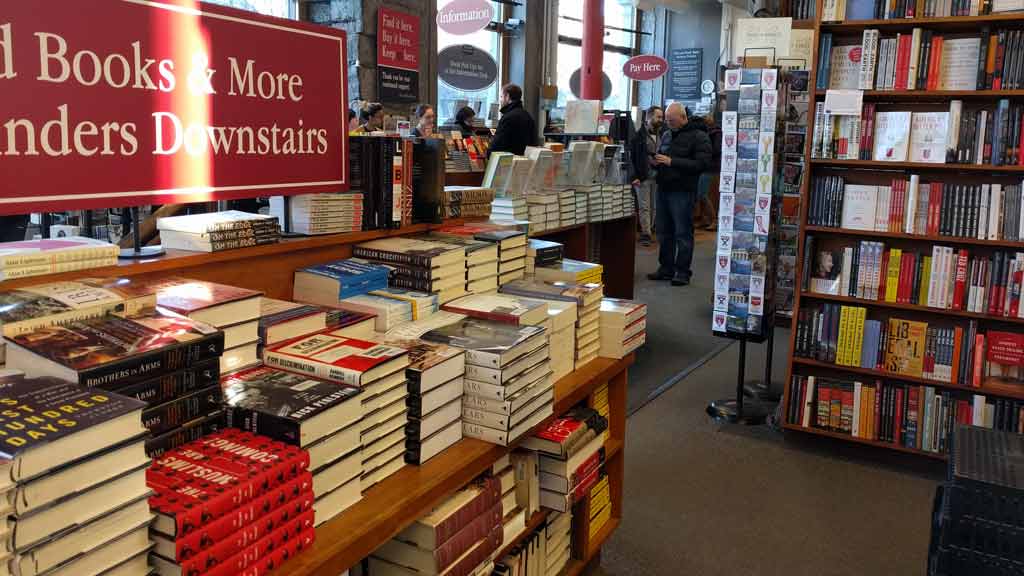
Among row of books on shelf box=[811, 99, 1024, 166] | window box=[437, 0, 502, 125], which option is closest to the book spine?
row of books on shelf box=[811, 99, 1024, 166]

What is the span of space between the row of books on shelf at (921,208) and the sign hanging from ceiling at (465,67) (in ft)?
17.8

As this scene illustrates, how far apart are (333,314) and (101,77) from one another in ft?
2.32

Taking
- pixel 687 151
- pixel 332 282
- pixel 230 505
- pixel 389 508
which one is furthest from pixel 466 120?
pixel 230 505

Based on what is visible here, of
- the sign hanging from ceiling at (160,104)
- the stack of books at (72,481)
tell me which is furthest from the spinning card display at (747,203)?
the stack of books at (72,481)

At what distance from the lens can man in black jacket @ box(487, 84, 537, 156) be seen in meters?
6.54

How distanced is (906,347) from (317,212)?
2.83 metres

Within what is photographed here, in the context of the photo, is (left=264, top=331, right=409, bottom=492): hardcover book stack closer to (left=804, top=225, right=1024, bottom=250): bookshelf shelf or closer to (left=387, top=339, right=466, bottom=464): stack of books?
(left=387, top=339, right=466, bottom=464): stack of books

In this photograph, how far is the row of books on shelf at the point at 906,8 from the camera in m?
3.38

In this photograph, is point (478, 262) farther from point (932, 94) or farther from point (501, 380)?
point (932, 94)

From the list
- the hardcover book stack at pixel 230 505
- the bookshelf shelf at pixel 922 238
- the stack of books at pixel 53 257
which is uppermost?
the stack of books at pixel 53 257

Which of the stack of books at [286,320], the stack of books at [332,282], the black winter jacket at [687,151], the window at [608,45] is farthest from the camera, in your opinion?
the window at [608,45]

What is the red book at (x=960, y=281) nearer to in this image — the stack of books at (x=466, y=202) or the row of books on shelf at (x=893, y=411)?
the row of books on shelf at (x=893, y=411)

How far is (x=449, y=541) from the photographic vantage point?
182cm

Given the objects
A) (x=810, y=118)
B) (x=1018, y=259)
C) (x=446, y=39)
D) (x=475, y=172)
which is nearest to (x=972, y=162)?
(x=1018, y=259)
